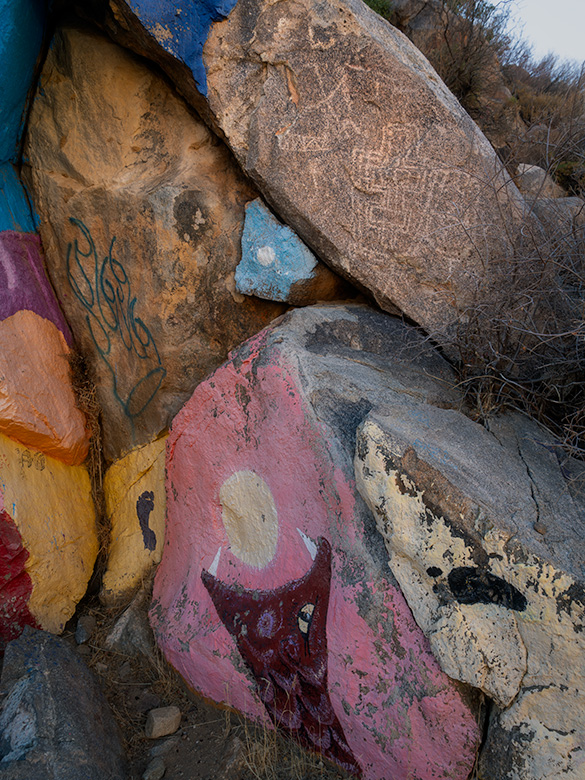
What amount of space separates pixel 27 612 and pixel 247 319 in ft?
4.61

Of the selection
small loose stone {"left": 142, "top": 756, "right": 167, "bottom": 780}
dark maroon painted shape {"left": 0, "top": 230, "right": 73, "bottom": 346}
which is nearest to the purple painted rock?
small loose stone {"left": 142, "top": 756, "right": 167, "bottom": 780}

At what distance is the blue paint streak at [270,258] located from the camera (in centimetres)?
222

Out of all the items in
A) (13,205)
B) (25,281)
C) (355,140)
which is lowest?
(25,281)

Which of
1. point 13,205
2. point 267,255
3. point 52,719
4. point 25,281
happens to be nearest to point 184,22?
point 267,255

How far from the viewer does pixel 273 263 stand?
7.28 feet

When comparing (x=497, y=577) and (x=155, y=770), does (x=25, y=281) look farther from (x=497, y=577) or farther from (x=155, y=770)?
(x=497, y=577)

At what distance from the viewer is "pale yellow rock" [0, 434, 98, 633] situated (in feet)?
6.73

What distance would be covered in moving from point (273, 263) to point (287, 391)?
704 millimetres

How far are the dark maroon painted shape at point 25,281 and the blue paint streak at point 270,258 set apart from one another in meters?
0.87

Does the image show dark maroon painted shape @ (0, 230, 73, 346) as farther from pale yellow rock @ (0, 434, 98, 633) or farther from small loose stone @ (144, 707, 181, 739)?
small loose stone @ (144, 707, 181, 739)

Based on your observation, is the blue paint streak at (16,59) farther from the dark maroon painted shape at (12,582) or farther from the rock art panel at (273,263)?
the dark maroon painted shape at (12,582)

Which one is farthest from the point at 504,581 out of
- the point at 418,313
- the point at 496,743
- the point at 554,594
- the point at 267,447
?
the point at 418,313

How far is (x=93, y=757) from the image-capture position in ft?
4.96

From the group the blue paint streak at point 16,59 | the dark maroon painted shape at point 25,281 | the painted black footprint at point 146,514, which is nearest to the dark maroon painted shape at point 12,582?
the painted black footprint at point 146,514
